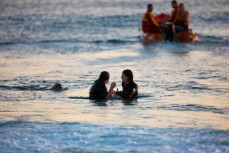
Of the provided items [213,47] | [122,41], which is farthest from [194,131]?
[122,41]

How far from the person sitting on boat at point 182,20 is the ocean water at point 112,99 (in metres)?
0.74

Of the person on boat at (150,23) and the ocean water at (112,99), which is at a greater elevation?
the person on boat at (150,23)

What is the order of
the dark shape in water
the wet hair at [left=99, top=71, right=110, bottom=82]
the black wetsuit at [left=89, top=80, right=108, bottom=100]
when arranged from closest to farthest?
the wet hair at [left=99, top=71, right=110, bottom=82]
the black wetsuit at [left=89, top=80, right=108, bottom=100]
the dark shape in water

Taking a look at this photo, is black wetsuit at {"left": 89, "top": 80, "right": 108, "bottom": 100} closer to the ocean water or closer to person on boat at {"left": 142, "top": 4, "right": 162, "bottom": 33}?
the ocean water

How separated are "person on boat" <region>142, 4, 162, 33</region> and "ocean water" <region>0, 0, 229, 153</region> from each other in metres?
0.65

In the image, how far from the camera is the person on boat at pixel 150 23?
88.9 ft

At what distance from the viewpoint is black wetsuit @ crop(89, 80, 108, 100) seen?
1525 cm

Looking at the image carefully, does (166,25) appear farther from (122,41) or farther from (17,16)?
(17,16)

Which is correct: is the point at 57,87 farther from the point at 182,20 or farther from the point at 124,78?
the point at 182,20

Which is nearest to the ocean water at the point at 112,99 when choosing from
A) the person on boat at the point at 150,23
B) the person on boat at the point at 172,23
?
the person on boat at the point at 172,23

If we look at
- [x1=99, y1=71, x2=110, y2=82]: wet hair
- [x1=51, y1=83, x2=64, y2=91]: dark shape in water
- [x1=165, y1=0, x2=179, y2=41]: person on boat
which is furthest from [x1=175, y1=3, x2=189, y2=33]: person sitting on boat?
[x1=99, y1=71, x2=110, y2=82]: wet hair

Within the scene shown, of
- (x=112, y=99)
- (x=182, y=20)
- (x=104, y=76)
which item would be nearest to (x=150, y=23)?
(x=182, y=20)

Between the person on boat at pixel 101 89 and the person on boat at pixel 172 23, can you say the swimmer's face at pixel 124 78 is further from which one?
the person on boat at pixel 172 23

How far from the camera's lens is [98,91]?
15.3 meters
